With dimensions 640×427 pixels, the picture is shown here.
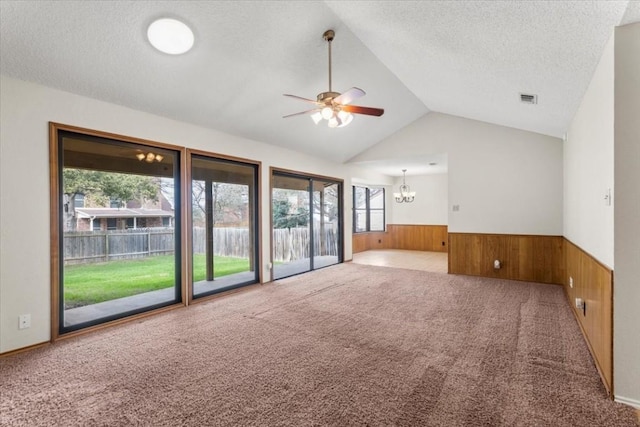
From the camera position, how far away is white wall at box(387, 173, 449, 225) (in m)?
9.95

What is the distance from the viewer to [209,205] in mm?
4691

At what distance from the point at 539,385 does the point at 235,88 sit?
A: 417 centimetres

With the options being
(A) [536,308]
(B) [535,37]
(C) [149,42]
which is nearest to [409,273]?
(A) [536,308]

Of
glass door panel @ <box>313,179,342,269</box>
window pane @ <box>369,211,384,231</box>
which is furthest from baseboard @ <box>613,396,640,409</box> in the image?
window pane @ <box>369,211,384,231</box>

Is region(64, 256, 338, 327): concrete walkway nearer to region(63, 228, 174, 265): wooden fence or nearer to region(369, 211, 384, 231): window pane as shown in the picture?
region(63, 228, 174, 265): wooden fence

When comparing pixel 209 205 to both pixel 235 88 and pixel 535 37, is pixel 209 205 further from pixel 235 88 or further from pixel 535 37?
pixel 535 37

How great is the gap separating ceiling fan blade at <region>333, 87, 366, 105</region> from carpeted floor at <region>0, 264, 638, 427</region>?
7.74 ft

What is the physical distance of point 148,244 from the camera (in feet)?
13.2

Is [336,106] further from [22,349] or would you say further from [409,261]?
[409,261]

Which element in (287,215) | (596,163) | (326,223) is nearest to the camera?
(596,163)

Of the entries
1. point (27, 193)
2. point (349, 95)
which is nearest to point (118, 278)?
point (27, 193)

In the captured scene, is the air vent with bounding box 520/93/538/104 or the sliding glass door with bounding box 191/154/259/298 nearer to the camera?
the air vent with bounding box 520/93/538/104

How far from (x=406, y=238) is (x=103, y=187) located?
8.94m

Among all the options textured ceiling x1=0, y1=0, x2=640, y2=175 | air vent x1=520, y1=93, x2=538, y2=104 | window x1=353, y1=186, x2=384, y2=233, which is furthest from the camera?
window x1=353, y1=186, x2=384, y2=233
